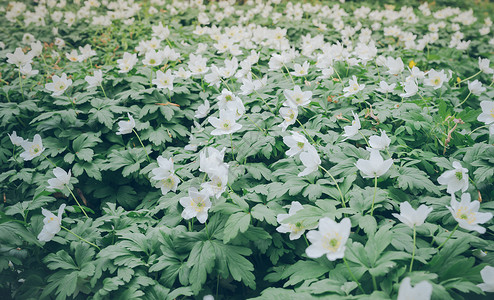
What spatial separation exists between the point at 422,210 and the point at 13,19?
7.57 meters

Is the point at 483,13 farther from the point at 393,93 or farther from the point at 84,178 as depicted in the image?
the point at 84,178

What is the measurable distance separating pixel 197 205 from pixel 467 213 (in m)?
1.49

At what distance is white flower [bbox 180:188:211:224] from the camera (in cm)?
196

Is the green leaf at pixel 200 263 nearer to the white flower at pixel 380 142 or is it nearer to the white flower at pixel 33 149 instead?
the white flower at pixel 380 142

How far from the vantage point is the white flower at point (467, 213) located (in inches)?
62.4

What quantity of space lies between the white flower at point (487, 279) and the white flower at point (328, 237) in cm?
65

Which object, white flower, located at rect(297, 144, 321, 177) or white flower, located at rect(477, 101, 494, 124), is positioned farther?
white flower, located at rect(477, 101, 494, 124)

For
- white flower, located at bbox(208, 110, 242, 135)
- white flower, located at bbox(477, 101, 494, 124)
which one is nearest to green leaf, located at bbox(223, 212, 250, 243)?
white flower, located at bbox(208, 110, 242, 135)

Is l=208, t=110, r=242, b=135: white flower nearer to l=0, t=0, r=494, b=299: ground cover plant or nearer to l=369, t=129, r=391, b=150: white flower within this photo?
l=0, t=0, r=494, b=299: ground cover plant

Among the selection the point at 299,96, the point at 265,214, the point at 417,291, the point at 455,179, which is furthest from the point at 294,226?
the point at 299,96

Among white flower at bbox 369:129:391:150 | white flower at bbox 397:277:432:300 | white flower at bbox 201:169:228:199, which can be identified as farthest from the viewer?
white flower at bbox 369:129:391:150

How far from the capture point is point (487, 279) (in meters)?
1.45

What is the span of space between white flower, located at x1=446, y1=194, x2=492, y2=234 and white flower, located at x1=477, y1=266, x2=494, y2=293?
200 millimetres

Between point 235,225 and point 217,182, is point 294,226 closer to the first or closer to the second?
point 235,225
